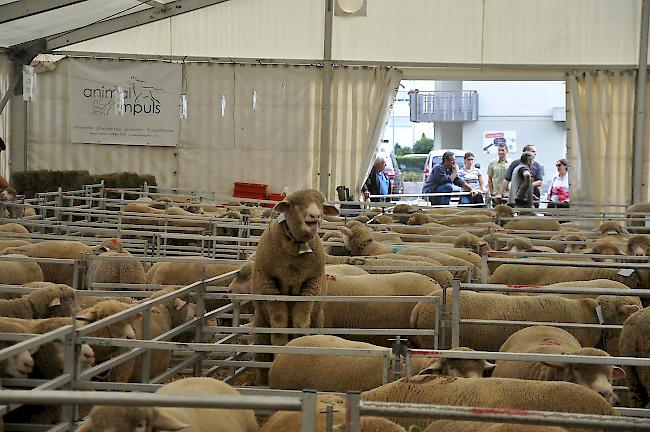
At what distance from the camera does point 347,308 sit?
739 cm

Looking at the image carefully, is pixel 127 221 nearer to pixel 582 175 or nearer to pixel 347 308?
pixel 347 308

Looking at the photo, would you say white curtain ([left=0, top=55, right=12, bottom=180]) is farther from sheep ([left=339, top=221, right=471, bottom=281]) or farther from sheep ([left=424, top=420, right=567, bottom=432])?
sheep ([left=424, top=420, right=567, bottom=432])

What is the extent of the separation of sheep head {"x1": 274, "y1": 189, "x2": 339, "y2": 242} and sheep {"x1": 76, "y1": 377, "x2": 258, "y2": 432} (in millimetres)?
2039

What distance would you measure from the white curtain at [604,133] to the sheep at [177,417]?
14.3 meters

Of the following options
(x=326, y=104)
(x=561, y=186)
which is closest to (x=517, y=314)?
(x=326, y=104)

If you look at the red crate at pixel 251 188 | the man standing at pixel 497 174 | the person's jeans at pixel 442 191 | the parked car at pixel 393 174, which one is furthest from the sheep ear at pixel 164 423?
the parked car at pixel 393 174

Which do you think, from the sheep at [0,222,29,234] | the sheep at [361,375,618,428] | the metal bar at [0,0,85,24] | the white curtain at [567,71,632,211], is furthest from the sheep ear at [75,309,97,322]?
the white curtain at [567,71,632,211]

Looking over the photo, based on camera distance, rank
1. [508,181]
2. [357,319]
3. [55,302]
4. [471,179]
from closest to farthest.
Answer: [55,302] < [357,319] < [508,181] < [471,179]

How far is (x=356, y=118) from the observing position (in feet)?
57.8

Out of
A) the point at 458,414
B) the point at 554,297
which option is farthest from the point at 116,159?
the point at 458,414

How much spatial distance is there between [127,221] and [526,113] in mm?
26093

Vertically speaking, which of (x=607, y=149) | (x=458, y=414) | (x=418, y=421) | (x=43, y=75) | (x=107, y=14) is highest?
(x=107, y=14)

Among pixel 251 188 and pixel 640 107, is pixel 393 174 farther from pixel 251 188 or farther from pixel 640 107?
pixel 640 107

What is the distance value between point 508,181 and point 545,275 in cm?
816
